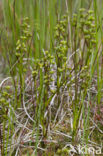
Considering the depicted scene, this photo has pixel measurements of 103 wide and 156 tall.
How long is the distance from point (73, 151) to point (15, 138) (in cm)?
35

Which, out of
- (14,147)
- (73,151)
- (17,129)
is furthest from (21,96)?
(73,151)

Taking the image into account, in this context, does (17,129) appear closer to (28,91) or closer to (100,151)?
(28,91)

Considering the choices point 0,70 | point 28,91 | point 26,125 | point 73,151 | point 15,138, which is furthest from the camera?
point 0,70

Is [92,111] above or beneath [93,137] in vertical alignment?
above

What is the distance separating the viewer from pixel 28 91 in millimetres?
1552

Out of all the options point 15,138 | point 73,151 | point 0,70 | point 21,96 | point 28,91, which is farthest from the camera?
point 0,70

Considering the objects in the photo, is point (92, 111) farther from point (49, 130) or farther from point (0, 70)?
point (0, 70)

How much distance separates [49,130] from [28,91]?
0.43 metres

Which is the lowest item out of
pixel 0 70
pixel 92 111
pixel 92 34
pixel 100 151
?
pixel 100 151

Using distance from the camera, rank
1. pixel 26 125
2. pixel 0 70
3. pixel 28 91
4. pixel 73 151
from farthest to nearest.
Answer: pixel 0 70 < pixel 28 91 < pixel 26 125 < pixel 73 151

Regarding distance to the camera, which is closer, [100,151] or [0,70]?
[100,151]

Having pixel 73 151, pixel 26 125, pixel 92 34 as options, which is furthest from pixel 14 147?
pixel 92 34

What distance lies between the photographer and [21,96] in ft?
4.68

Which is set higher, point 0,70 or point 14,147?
point 0,70
